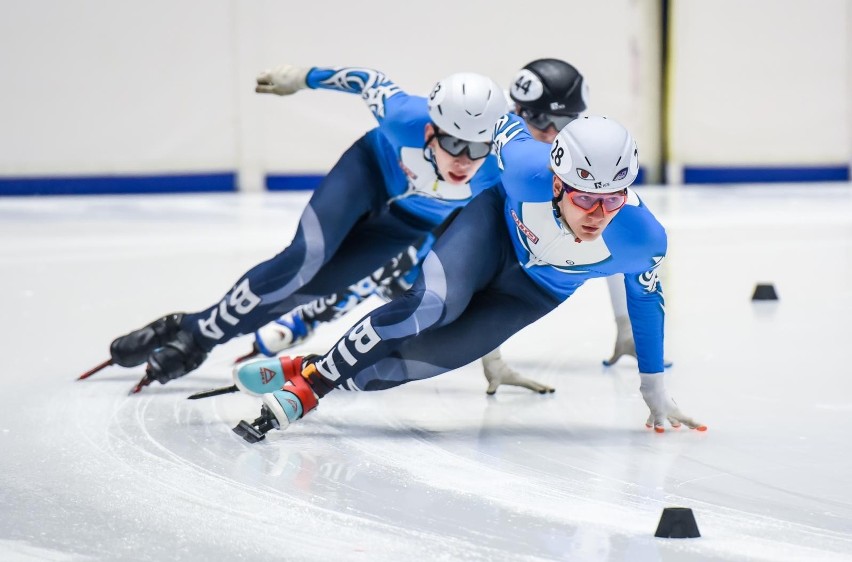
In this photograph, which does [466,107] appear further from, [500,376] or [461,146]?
[500,376]

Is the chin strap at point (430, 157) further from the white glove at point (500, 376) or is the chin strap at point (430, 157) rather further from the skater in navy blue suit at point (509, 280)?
the white glove at point (500, 376)

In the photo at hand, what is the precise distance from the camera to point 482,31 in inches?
568

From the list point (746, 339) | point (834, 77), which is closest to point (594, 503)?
Result: point (746, 339)

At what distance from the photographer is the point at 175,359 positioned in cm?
446

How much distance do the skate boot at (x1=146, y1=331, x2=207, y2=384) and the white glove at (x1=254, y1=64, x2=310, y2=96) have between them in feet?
3.33

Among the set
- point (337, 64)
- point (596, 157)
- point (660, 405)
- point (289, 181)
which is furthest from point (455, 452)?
point (289, 181)

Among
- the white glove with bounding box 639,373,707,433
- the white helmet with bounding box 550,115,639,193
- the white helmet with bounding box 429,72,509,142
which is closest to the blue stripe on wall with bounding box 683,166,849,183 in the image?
the white helmet with bounding box 429,72,509,142

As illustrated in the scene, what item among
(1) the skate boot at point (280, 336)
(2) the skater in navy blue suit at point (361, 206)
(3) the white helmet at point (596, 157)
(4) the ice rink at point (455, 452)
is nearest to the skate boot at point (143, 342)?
(2) the skater in navy blue suit at point (361, 206)

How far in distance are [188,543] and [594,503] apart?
1029mm

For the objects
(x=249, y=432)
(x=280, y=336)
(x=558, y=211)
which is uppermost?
(x=558, y=211)

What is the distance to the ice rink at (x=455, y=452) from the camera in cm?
282

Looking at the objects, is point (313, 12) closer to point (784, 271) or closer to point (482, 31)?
point (482, 31)

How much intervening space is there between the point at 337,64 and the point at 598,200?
1086 centimetres

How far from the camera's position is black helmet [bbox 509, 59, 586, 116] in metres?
4.55
